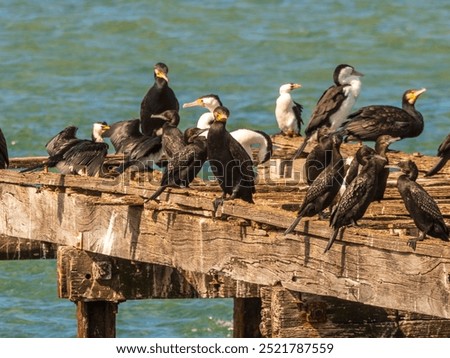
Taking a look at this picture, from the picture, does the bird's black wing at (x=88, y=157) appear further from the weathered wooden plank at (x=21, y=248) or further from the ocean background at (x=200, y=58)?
the ocean background at (x=200, y=58)

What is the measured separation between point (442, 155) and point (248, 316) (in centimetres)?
302

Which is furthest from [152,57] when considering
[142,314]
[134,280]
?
[134,280]

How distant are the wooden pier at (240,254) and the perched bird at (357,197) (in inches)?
4.6

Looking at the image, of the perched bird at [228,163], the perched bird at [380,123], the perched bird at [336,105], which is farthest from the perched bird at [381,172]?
the perched bird at [336,105]

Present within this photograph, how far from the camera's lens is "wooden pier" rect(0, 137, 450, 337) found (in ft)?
43.9

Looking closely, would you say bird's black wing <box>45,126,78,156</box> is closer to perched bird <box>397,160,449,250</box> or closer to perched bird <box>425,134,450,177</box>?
perched bird <box>425,134,450,177</box>

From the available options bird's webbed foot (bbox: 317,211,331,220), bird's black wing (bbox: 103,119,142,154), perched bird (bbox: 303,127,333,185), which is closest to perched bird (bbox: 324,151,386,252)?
bird's webbed foot (bbox: 317,211,331,220)

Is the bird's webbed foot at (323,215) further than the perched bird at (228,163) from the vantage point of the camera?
No

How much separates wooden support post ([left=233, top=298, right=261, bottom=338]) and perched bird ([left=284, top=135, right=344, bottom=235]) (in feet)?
13.3

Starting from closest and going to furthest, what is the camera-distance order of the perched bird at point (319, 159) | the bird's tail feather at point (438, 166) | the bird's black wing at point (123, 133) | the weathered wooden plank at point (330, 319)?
the weathered wooden plank at point (330, 319) < the perched bird at point (319, 159) < the bird's tail feather at point (438, 166) < the bird's black wing at point (123, 133)

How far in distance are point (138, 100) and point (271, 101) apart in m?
3.20

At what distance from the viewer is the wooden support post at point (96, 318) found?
17.3m

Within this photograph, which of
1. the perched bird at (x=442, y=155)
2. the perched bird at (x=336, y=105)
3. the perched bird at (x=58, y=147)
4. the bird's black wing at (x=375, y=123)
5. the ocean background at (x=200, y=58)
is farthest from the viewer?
the ocean background at (x=200, y=58)

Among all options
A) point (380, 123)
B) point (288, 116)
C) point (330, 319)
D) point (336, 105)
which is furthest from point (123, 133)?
point (330, 319)
